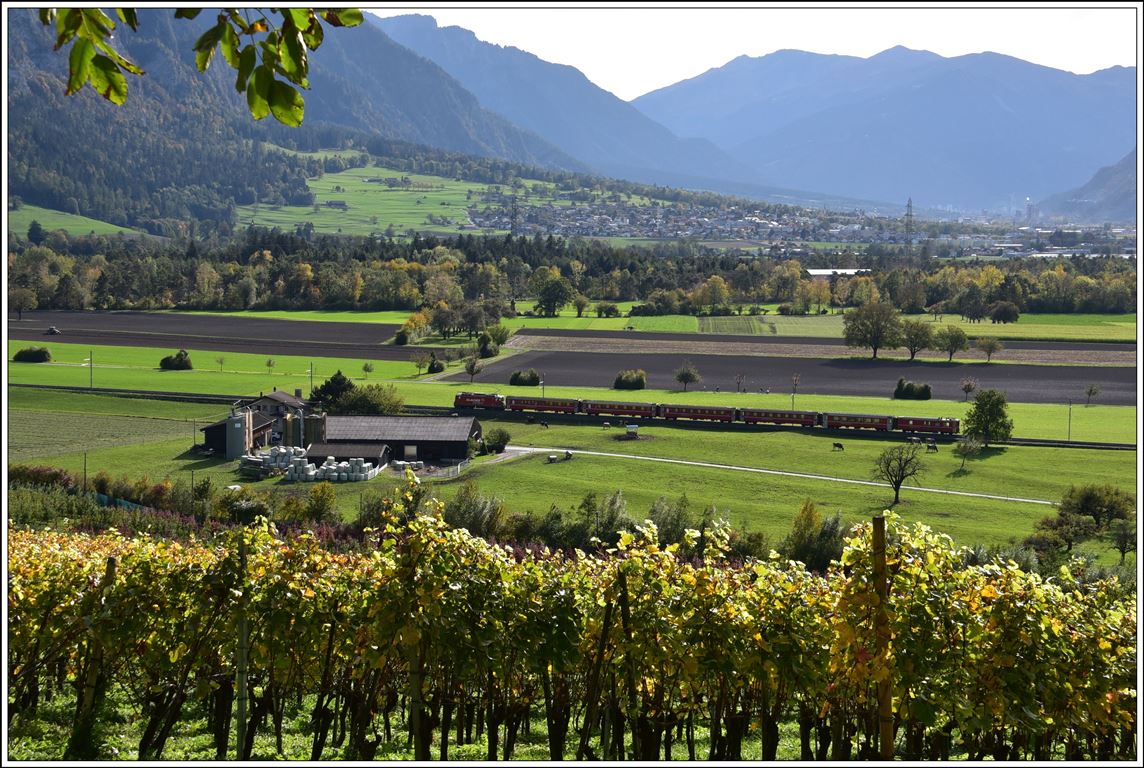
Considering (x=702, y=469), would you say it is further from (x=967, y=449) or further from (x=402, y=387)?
(x=402, y=387)

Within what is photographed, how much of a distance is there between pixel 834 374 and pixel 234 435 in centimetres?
4377

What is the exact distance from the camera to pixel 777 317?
117062mm

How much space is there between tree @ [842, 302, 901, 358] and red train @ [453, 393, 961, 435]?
2715 centimetres

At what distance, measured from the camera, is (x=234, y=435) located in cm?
5331

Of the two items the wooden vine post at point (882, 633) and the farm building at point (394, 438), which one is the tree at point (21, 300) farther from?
the wooden vine post at point (882, 633)

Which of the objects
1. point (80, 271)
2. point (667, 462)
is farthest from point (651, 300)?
point (667, 462)

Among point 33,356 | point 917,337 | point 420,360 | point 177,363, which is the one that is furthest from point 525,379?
point 33,356

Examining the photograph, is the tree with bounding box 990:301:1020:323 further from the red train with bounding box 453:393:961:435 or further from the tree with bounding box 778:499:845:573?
the tree with bounding box 778:499:845:573

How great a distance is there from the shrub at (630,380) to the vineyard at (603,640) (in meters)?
60.0

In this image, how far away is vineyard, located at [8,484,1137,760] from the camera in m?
11.3

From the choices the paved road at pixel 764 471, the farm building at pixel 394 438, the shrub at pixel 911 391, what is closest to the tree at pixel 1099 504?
the paved road at pixel 764 471

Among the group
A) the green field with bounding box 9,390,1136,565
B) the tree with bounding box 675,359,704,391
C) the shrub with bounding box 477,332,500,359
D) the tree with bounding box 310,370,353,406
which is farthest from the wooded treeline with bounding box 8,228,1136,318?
the green field with bounding box 9,390,1136,565

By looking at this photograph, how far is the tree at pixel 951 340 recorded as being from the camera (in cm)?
8544

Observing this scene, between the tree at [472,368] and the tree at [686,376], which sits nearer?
the tree at [686,376]
